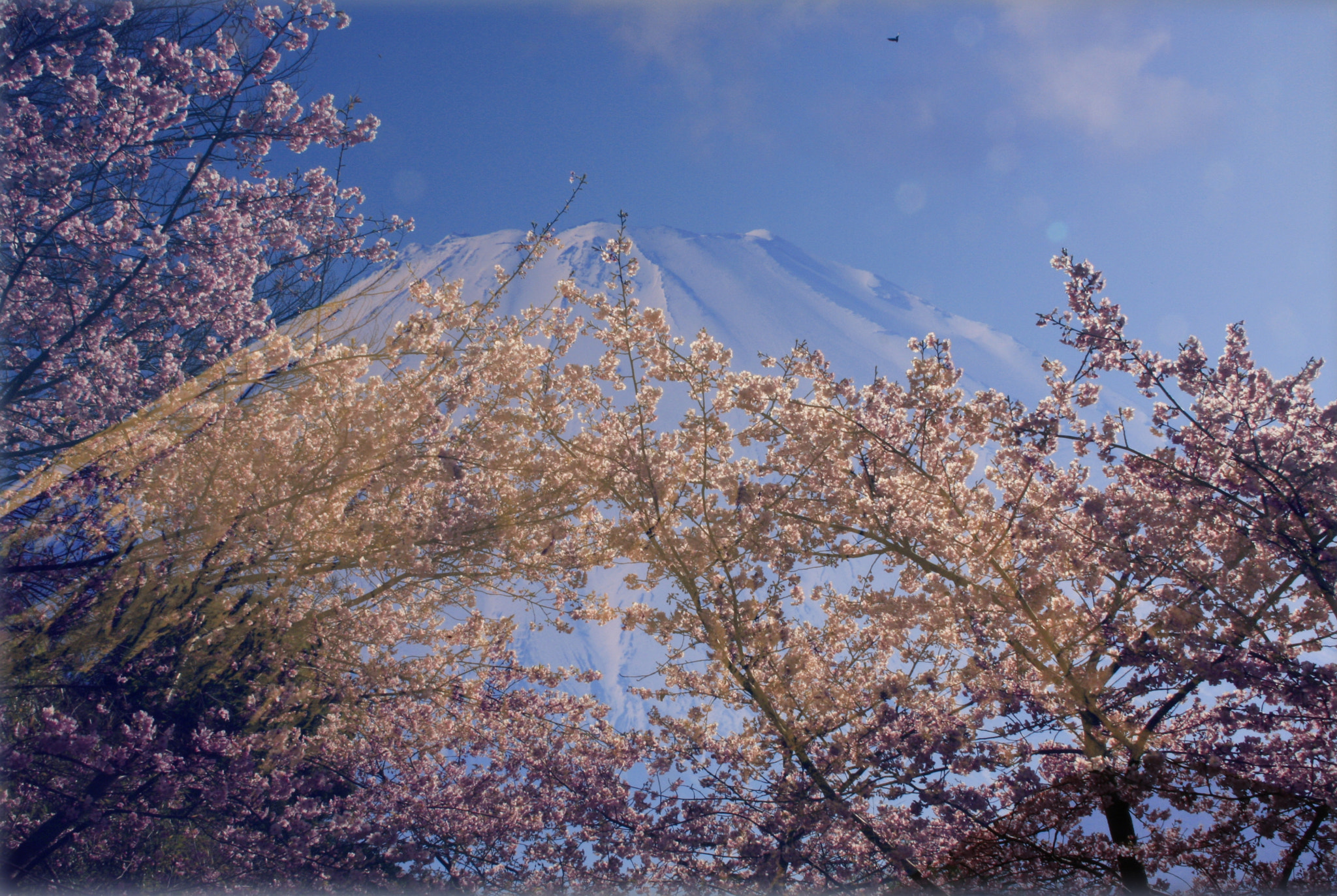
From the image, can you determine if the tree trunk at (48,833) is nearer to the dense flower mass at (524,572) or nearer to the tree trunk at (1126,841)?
the dense flower mass at (524,572)

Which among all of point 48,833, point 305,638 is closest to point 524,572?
point 305,638

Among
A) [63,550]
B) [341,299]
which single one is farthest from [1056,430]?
[63,550]

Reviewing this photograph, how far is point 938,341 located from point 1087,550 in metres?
1.59

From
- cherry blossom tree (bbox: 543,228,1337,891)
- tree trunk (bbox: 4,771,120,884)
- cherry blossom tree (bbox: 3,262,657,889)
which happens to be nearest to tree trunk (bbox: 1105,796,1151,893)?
cherry blossom tree (bbox: 543,228,1337,891)

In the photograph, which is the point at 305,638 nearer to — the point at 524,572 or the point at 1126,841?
the point at 524,572

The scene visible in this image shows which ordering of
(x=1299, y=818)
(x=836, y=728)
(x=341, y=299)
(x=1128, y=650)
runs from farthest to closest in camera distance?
(x=341, y=299), (x=836, y=728), (x=1128, y=650), (x=1299, y=818)

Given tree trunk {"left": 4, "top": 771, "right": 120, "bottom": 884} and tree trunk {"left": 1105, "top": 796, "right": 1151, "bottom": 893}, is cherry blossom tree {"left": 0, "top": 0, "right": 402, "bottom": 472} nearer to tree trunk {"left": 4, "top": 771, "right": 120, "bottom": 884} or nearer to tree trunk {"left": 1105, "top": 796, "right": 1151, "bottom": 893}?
tree trunk {"left": 4, "top": 771, "right": 120, "bottom": 884}

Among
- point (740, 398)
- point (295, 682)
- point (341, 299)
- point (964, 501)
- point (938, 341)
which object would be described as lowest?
point (295, 682)

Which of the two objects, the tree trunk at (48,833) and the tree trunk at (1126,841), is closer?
the tree trunk at (1126,841)

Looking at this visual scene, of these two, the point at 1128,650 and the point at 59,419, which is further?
the point at 59,419

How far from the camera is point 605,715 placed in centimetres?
498

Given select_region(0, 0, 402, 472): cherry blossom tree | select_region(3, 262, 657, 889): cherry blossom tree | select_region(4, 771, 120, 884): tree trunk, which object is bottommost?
select_region(4, 771, 120, 884): tree trunk

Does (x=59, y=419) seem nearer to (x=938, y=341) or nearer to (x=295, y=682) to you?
(x=295, y=682)

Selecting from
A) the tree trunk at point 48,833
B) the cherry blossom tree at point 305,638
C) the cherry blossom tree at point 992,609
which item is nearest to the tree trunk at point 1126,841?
the cherry blossom tree at point 992,609
